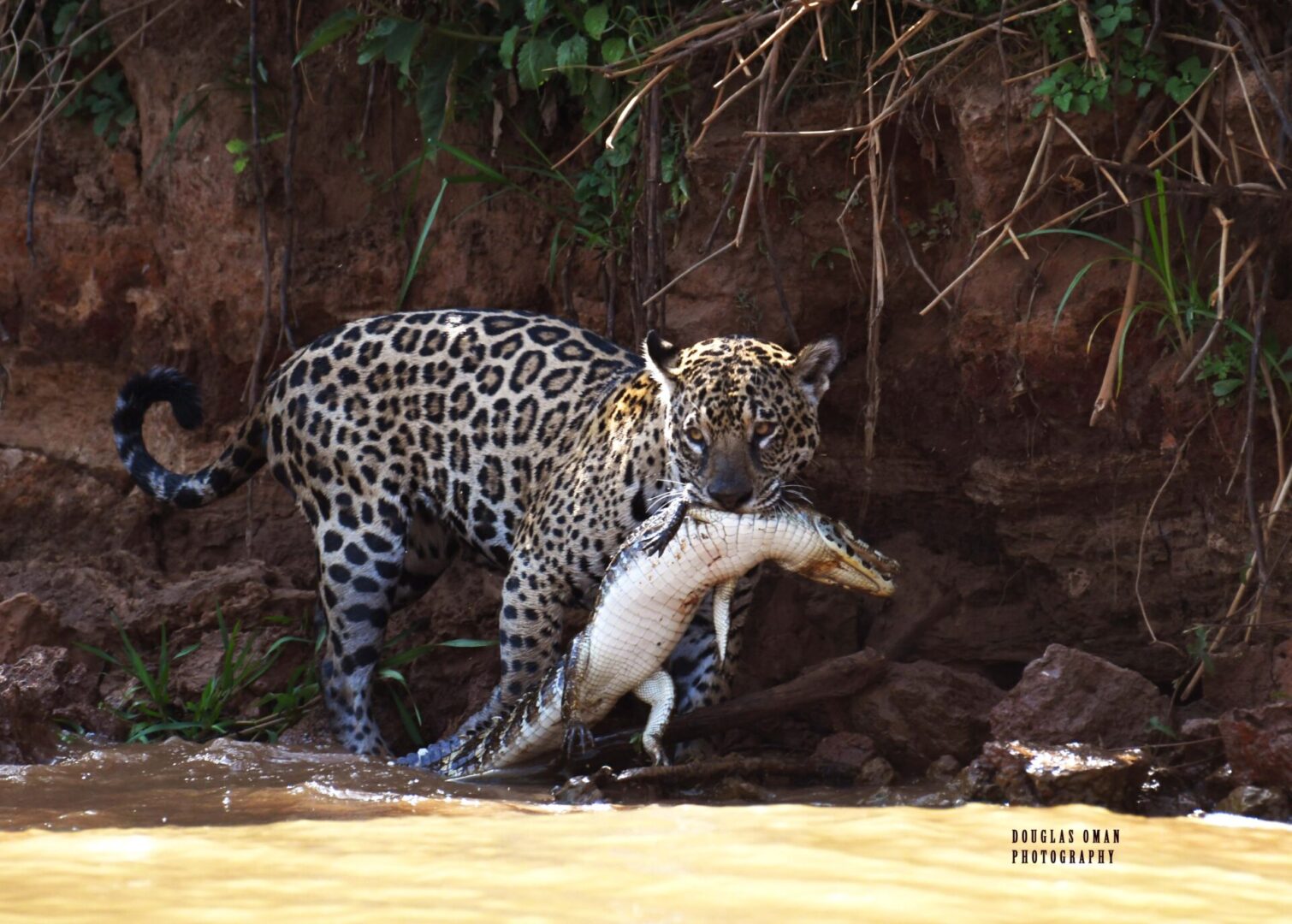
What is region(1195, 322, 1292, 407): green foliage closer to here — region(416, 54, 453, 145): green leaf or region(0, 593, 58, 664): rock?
region(416, 54, 453, 145): green leaf

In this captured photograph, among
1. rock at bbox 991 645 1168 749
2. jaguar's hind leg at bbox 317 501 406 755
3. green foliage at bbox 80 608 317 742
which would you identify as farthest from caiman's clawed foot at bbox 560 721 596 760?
green foliage at bbox 80 608 317 742

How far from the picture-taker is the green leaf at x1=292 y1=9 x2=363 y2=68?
23.1 ft

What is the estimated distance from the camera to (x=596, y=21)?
258 inches

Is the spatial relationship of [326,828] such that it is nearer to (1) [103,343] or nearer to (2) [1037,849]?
(2) [1037,849]

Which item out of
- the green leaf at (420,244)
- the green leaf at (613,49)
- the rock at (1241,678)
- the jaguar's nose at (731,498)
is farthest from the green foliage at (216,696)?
the rock at (1241,678)

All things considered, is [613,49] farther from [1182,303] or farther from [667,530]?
[1182,303]

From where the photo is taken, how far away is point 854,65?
6.44 meters

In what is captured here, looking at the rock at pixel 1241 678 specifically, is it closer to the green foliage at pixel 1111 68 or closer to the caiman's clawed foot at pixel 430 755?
the green foliage at pixel 1111 68

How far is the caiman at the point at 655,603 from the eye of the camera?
17.9ft

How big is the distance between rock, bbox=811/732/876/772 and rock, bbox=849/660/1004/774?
56mm

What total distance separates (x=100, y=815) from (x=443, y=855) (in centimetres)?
122

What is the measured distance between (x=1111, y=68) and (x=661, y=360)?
1.81 m

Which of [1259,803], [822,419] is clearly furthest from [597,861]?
[822,419]

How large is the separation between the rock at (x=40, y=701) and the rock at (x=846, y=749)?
2.60 m
